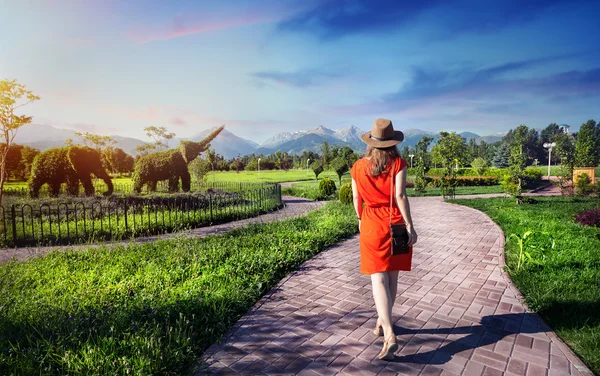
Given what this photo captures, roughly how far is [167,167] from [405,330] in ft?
46.2

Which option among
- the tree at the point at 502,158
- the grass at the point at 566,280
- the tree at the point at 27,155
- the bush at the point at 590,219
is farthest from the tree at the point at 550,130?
the tree at the point at 27,155

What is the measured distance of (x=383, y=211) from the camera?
9.87 feet

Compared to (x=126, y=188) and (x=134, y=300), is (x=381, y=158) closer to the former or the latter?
(x=134, y=300)

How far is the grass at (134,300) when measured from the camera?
2758 mm

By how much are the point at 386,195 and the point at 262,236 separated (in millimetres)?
4726

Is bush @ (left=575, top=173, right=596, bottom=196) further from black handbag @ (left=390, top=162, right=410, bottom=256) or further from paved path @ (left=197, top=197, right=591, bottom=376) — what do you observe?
black handbag @ (left=390, top=162, right=410, bottom=256)

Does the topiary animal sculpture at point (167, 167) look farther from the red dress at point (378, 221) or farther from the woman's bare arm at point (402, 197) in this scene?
the woman's bare arm at point (402, 197)

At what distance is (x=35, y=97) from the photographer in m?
9.11

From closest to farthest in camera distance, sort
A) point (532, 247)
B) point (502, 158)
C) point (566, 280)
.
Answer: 1. point (566, 280)
2. point (532, 247)
3. point (502, 158)

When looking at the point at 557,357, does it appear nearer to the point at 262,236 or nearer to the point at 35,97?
the point at 262,236

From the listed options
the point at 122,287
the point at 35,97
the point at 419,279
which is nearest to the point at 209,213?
the point at 35,97

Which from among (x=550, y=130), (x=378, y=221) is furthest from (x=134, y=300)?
(x=550, y=130)

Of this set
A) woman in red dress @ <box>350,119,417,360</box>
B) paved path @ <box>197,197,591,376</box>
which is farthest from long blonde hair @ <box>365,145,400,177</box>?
paved path @ <box>197,197,591,376</box>

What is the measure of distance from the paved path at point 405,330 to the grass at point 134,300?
326mm
